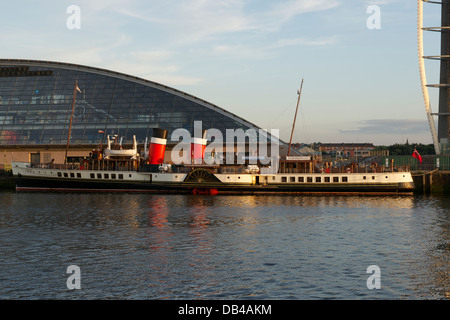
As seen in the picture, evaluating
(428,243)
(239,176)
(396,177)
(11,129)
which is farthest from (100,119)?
(428,243)

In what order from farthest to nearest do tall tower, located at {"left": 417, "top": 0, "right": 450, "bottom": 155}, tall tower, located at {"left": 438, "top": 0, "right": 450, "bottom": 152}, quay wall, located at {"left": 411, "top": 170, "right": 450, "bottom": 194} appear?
tall tower, located at {"left": 438, "top": 0, "right": 450, "bottom": 152}
tall tower, located at {"left": 417, "top": 0, "right": 450, "bottom": 155}
quay wall, located at {"left": 411, "top": 170, "right": 450, "bottom": 194}

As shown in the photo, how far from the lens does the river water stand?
2355 cm

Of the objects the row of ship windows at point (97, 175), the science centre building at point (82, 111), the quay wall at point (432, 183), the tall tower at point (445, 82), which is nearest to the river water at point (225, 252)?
the row of ship windows at point (97, 175)

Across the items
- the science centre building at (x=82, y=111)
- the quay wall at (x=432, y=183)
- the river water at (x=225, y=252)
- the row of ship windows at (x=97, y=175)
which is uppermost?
the science centre building at (x=82, y=111)

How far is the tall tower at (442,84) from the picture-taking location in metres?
97.6

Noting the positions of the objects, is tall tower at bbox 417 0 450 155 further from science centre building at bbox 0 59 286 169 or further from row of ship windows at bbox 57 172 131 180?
row of ship windows at bbox 57 172 131 180

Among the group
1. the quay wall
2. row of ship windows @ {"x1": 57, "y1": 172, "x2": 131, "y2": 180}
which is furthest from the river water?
the quay wall

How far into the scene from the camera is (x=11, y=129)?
109062 mm

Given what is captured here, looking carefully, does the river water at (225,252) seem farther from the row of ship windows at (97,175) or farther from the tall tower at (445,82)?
the tall tower at (445,82)

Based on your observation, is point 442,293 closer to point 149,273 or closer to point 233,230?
point 149,273

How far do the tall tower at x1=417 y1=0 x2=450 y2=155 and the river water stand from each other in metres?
51.8

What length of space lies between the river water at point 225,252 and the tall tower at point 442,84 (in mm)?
51778

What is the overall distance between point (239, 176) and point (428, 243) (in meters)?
40.3

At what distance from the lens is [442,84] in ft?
322
